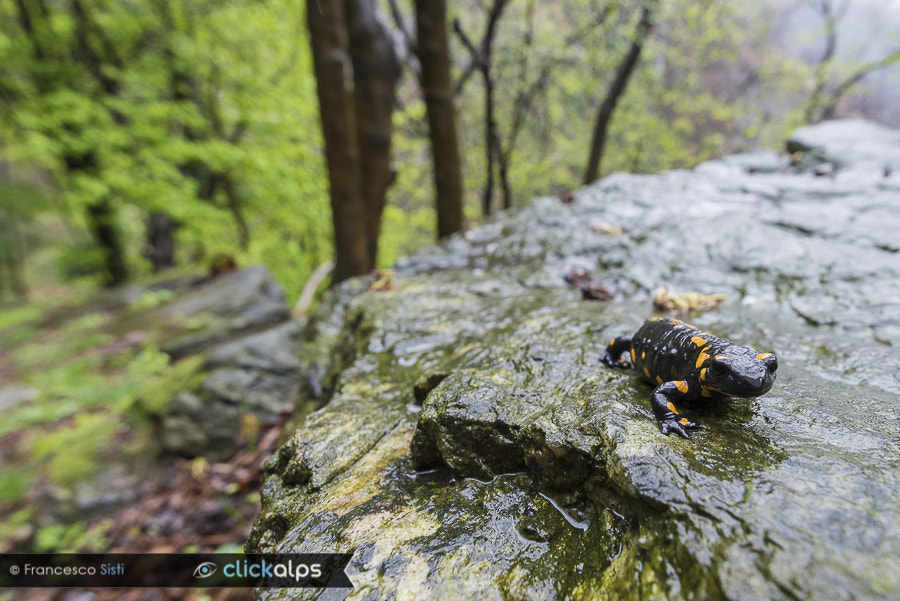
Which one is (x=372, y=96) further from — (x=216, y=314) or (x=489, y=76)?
(x=216, y=314)

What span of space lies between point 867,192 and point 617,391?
229 inches

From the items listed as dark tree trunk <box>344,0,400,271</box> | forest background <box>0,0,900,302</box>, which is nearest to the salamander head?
forest background <box>0,0,900,302</box>

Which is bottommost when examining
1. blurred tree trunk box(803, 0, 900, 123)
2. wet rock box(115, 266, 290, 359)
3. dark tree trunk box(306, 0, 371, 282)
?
wet rock box(115, 266, 290, 359)

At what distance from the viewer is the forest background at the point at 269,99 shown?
10.1 meters

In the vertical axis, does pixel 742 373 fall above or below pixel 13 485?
above

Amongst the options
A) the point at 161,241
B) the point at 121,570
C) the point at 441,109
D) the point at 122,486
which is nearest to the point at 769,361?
the point at 121,570

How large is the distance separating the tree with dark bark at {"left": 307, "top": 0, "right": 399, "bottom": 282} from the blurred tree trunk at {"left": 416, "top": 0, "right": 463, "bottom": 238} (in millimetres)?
687

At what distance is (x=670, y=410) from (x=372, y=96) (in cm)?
632

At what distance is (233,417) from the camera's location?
5.36m

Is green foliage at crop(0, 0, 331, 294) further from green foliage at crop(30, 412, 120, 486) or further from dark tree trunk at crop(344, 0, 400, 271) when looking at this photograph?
green foliage at crop(30, 412, 120, 486)

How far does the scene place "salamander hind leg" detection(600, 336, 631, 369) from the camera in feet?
7.42

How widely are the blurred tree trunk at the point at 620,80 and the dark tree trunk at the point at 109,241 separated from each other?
15455 millimetres

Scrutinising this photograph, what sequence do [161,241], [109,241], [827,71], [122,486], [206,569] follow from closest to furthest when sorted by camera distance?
[206,569] → [122,486] → [109,241] → [827,71] → [161,241]

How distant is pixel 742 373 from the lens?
5.04 ft
